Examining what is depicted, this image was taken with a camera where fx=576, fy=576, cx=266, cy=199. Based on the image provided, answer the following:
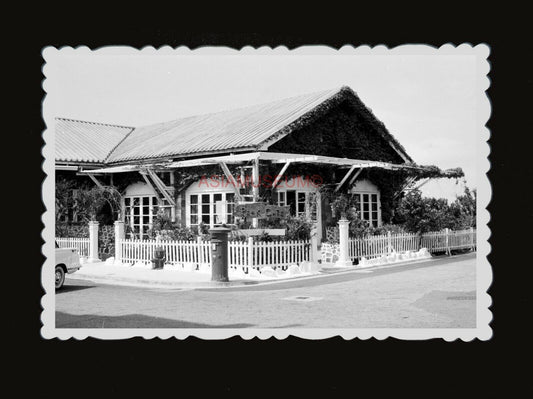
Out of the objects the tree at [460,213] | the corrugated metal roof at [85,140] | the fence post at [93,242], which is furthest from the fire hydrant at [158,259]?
the tree at [460,213]

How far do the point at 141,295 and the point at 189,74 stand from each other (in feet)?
15.4

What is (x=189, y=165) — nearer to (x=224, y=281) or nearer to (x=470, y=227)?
(x=224, y=281)

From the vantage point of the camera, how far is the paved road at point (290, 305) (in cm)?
920

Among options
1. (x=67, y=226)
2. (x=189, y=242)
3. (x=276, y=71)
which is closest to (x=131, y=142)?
(x=67, y=226)

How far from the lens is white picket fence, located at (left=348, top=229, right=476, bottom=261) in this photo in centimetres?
1700

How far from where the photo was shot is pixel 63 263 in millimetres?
12852

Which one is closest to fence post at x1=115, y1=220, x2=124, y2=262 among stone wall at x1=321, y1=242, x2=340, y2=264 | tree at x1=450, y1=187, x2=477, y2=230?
stone wall at x1=321, y1=242, x2=340, y2=264

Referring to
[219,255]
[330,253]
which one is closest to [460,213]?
[330,253]

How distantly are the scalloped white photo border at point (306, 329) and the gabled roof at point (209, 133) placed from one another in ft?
24.2

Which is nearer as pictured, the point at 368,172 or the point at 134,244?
the point at 134,244

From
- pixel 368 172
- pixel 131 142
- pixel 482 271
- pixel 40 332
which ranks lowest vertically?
pixel 40 332

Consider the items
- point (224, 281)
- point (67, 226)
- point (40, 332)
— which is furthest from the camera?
point (67, 226)

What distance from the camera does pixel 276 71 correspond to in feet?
32.6

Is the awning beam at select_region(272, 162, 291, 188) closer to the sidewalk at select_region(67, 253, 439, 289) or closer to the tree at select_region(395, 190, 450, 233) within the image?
the sidewalk at select_region(67, 253, 439, 289)
